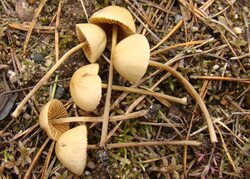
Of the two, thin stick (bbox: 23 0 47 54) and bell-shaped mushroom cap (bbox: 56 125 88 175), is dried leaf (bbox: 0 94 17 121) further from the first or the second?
bell-shaped mushroom cap (bbox: 56 125 88 175)

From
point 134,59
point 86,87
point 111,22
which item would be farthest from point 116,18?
point 86,87

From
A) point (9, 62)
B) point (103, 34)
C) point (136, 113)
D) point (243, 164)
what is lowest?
point (243, 164)

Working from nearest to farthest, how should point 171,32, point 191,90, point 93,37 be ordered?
point 93,37, point 191,90, point 171,32

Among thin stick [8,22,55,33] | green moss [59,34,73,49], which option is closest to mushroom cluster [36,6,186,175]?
green moss [59,34,73,49]

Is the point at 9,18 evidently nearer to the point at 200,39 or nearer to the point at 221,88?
the point at 200,39

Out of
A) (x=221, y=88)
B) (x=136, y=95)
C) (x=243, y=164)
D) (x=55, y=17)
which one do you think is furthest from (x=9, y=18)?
(x=243, y=164)

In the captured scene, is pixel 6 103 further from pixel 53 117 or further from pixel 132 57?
pixel 132 57
